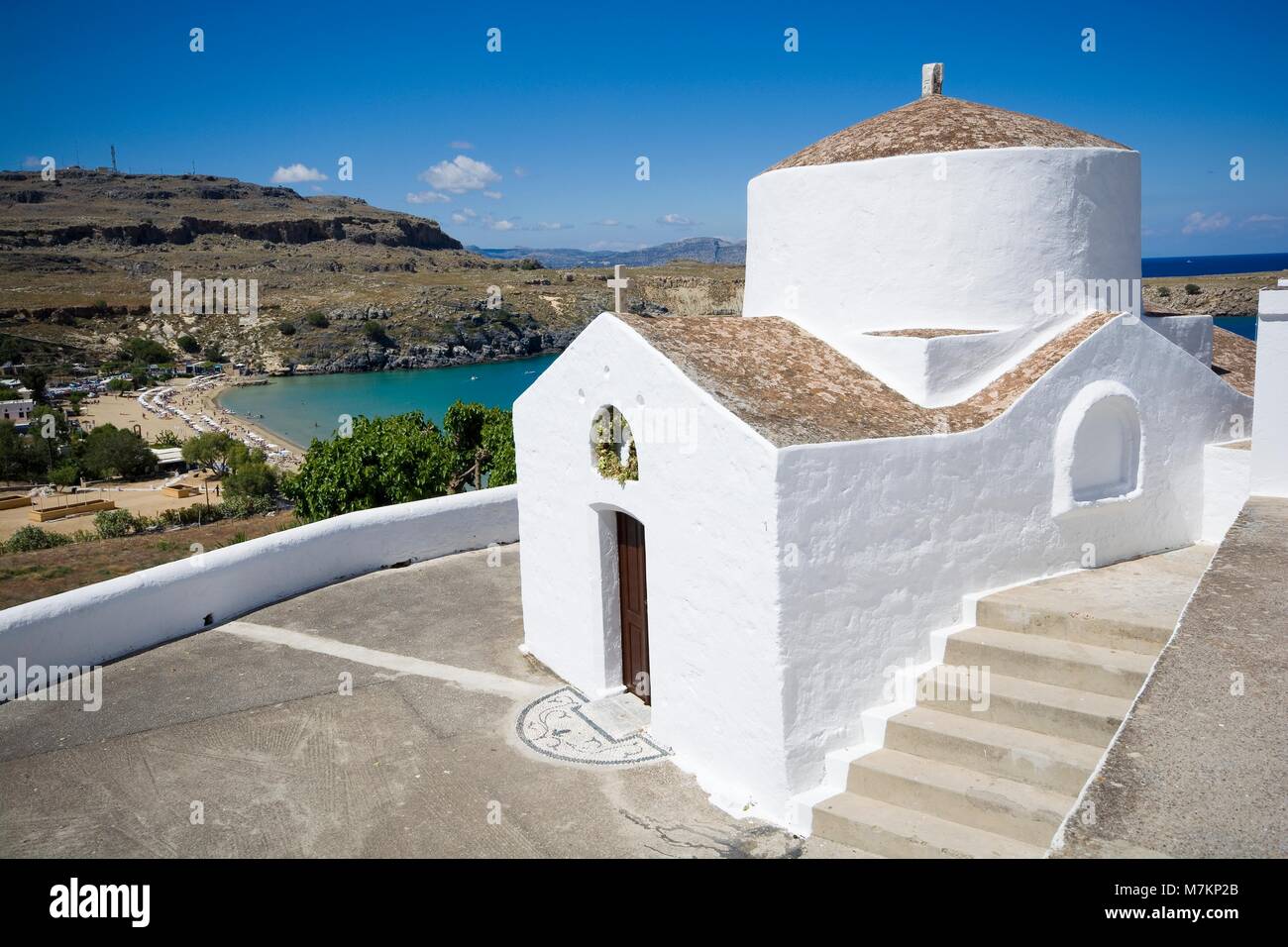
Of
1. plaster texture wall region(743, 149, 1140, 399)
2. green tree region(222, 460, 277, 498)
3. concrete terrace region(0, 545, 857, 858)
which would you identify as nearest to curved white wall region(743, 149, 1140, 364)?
plaster texture wall region(743, 149, 1140, 399)

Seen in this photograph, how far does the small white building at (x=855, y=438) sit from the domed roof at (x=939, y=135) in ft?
0.16

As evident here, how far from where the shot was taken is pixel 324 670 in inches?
386

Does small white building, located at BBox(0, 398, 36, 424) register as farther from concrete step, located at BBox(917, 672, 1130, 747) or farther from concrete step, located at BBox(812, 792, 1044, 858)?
concrete step, located at BBox(917, 672, 1130, 747)

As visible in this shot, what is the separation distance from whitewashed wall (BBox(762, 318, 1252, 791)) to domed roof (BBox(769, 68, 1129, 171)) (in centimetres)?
213

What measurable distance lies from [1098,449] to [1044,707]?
3261 mm

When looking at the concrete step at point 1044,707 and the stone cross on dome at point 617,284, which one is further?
the stone cross on dome at point 617,284

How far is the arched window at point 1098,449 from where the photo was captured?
8.20m

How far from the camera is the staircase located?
617 centimetres

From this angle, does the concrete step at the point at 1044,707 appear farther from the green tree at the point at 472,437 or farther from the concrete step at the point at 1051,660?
the green tree at the point at 472,437

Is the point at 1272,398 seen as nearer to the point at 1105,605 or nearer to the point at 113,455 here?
the point at 1105,605

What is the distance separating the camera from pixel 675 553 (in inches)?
294

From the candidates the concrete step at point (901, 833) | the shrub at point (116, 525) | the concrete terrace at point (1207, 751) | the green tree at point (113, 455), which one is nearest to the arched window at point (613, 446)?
the concrete step at point (901, 833)

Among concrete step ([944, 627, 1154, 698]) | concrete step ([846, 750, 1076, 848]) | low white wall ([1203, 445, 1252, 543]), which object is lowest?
concrete step ([846, 750, 1076, 848])

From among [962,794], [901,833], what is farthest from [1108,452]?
[901,833]
